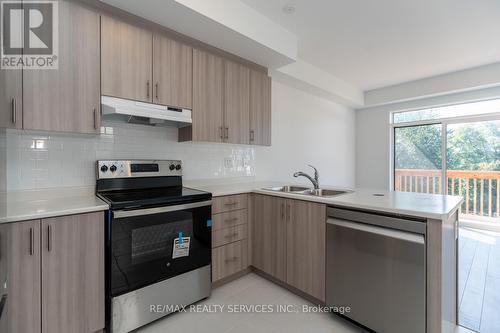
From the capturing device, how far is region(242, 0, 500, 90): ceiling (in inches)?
88.8

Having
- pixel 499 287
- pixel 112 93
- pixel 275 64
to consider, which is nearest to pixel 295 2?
pixel 275 64

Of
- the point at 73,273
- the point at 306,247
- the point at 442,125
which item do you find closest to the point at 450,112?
the point at 442,125

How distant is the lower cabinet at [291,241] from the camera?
1.89 meters

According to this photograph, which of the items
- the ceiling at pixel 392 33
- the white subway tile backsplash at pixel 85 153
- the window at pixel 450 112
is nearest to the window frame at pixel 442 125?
the window at pixel 450 112

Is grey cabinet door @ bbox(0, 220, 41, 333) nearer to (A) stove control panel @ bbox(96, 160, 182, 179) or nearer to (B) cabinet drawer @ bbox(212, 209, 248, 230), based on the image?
(A) stove control panel @ bbox(96, 160, 182, 179)

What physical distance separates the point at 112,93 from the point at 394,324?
8.23ft

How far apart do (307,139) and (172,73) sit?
2708mm

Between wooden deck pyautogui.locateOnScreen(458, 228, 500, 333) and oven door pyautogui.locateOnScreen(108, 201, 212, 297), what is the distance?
2.16 meters

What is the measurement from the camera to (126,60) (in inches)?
72.2

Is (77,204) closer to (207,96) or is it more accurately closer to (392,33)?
(207,96)

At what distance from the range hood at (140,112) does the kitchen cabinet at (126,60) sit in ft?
0.17

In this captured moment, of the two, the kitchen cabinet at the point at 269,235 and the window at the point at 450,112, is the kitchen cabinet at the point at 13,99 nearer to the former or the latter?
the kitchen cabinet at the point at 269,235

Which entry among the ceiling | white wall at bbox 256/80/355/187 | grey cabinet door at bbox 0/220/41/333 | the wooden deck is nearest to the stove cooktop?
grey cabinet door at bbox 0/220/41/333

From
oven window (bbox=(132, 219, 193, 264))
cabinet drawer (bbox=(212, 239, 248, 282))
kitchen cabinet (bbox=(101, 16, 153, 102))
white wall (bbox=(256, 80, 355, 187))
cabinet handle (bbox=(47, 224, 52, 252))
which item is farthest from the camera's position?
white wall (bbox=(256, 80, 355, 187))
